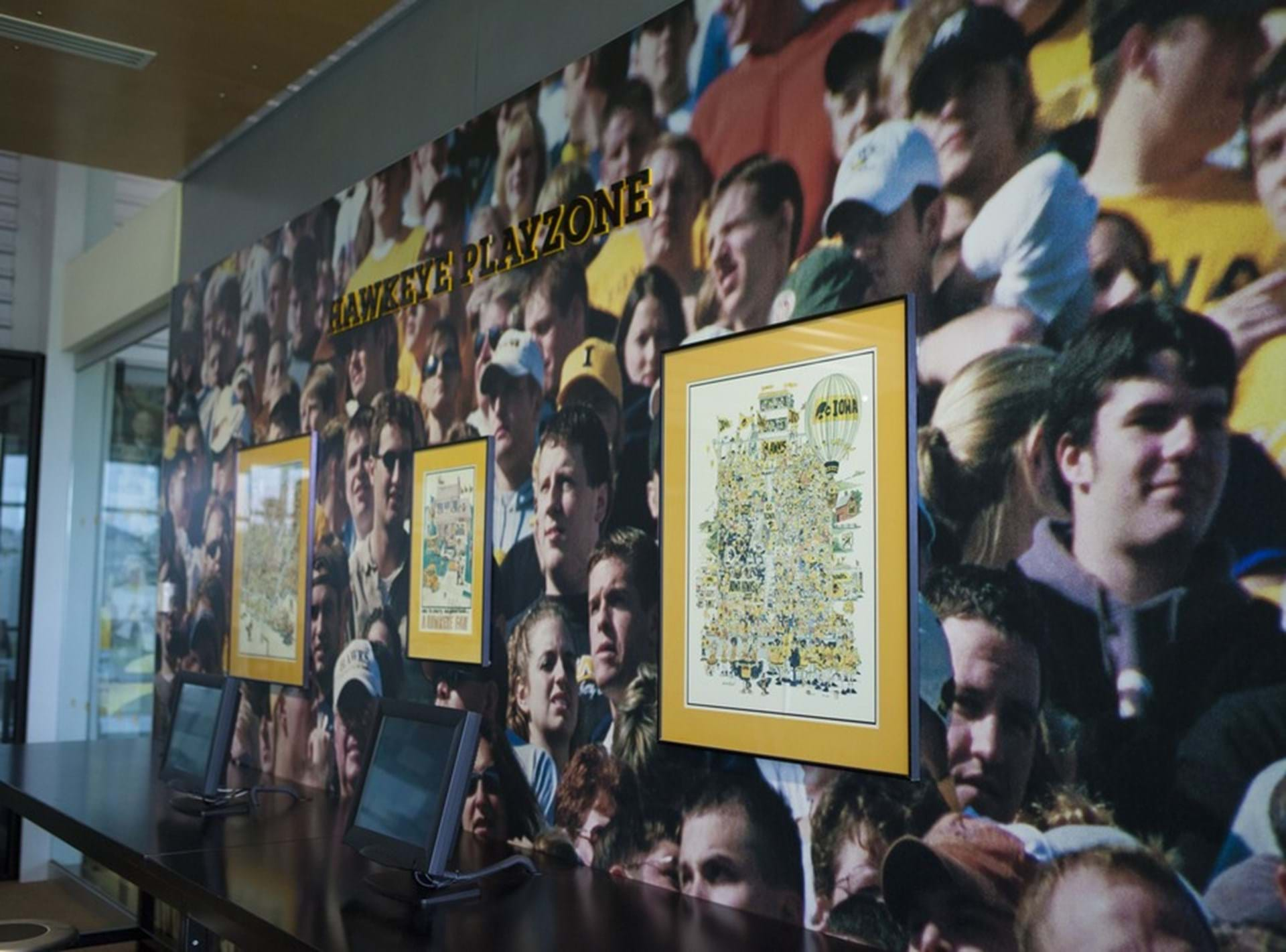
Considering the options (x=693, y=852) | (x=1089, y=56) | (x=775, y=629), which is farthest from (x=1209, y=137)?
(x=693, y=852)

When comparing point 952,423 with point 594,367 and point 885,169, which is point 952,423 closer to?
point 885,169

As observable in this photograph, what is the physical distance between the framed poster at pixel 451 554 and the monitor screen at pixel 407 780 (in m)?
0.47

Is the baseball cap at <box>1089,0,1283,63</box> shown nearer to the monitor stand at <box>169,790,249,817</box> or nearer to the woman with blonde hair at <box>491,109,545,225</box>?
the woman with blonde hair at <box>491,109,545,225</box>

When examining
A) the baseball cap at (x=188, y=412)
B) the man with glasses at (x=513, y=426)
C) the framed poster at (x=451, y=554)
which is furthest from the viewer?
the baseball cap at (x=188, y=412)

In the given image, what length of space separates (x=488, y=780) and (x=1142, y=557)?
Result: 6.24 feet

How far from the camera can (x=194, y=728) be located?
3.85 meters

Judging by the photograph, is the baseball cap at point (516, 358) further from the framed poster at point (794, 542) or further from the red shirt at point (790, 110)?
the red shirt at point (790, 110)

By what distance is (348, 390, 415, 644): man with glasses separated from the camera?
369 centimetres

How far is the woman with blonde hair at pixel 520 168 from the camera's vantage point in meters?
3.25

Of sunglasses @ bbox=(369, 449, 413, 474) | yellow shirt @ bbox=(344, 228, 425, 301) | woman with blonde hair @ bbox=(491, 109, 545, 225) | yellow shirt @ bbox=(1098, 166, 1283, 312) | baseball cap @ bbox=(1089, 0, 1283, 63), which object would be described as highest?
woman with blonde hair @ bbox=(491, 109, 545, 225)

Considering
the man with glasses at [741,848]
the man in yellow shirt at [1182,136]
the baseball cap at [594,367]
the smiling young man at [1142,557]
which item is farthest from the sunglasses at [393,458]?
the man in yellow shirt at [1182,136]

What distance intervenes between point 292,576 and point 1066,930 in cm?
302

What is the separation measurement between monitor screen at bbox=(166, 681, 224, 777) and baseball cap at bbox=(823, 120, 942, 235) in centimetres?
242

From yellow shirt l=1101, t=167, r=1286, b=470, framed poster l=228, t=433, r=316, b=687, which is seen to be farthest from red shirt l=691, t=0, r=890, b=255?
framed poster l=228, t=433, r=316, b=687
